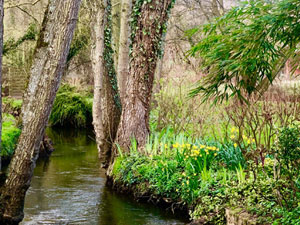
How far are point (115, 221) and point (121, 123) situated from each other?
264 cm

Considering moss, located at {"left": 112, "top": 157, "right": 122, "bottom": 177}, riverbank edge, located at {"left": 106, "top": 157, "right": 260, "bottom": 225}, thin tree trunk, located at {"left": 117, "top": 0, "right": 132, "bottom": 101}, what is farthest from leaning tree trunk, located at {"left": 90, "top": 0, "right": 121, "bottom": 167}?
riverbank edge, located at {"left": 106, "top": 157, "right": 260, "bottom": 225}

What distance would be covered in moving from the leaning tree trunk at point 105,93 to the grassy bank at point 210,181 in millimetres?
1029

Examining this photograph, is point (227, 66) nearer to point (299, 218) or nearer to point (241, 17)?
point (241, 17)

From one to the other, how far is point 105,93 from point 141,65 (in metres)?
1.48

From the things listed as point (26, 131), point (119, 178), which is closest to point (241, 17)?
point (26, 131)

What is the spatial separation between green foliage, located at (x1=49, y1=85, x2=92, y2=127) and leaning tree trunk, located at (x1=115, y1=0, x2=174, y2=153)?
32.8 ft

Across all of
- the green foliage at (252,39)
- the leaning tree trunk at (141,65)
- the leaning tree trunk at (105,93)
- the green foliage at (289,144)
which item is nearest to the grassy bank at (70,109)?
the leaning tree trunk at (105,93)

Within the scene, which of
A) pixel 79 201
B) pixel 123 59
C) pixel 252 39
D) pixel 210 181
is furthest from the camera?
pixel 123 59

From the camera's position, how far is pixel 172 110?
37.8ft

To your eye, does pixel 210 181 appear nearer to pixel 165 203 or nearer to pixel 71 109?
pixel 165 203

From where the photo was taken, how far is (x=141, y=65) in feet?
30.2

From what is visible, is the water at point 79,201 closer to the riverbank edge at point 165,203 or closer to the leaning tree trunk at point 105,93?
the riverbank edge at point 165,203

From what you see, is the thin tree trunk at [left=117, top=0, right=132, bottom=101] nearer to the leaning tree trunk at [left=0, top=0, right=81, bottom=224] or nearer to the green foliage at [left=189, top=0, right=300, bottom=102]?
the leaning tree trunk at [left=0, top=0, right=81, bottom=224]

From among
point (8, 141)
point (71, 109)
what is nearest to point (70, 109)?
point (71, 109)
